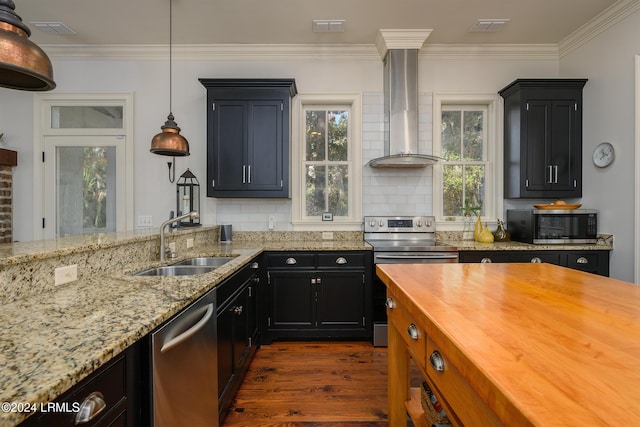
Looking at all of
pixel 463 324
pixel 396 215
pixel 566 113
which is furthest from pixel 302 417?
pixel 566 113

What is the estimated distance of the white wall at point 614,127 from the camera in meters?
2.81

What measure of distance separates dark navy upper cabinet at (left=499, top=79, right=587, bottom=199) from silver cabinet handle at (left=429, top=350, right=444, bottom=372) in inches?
119

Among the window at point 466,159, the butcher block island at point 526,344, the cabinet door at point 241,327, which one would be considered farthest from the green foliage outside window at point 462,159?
the cabinet door at point 241,327

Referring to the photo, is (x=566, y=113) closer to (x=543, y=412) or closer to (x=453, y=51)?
(x=453, y=51)

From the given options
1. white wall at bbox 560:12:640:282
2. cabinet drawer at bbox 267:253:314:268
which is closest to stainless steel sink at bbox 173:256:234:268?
cabinet drawer at bbox 267:253:314:268

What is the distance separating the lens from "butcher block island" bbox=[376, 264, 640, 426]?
0.54 meters

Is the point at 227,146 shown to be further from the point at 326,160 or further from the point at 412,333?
the point at 412,333

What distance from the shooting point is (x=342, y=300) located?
3.01 meters

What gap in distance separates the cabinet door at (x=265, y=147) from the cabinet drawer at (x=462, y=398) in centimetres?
254

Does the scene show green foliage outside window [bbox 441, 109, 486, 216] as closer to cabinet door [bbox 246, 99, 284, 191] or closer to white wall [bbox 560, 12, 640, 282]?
white wall [bbox 560, 12, 640, 282]

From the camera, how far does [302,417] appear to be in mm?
1926

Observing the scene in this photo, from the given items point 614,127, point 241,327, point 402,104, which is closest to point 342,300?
point 241,327

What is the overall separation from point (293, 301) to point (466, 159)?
8.54 ft

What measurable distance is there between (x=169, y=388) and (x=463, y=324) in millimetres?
1037
